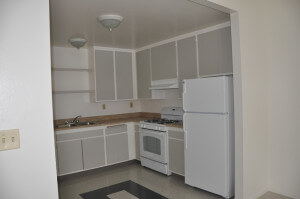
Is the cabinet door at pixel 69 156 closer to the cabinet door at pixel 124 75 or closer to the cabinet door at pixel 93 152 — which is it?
the cabinet door at pixel 93 152

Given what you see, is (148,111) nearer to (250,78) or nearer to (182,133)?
(182,133)

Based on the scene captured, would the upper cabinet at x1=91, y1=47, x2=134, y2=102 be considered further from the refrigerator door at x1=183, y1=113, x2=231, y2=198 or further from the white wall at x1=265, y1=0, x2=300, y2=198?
the white wall at x1=265, y1=0, x2=300, y2=198

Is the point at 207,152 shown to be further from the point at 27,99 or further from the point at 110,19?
the point at 27,99

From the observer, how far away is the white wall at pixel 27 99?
1194mm

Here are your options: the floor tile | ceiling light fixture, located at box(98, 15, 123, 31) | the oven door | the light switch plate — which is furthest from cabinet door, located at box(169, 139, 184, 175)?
the light switch plate

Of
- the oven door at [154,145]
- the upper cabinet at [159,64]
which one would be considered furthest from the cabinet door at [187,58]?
the oven door at [154,145]

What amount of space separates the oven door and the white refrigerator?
577 mm

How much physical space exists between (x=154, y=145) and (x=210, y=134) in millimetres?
1317

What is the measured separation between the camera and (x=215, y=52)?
3.23m

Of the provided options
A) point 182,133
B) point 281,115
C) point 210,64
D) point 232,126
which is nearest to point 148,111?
point 182,133

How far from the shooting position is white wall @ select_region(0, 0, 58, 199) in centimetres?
119

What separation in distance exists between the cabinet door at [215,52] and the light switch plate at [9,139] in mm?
2711

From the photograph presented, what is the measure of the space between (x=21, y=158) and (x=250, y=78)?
98.4 inches

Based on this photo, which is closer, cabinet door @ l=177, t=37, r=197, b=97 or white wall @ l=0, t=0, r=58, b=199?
white wall @ l=0, t=0, r=58, b=199
